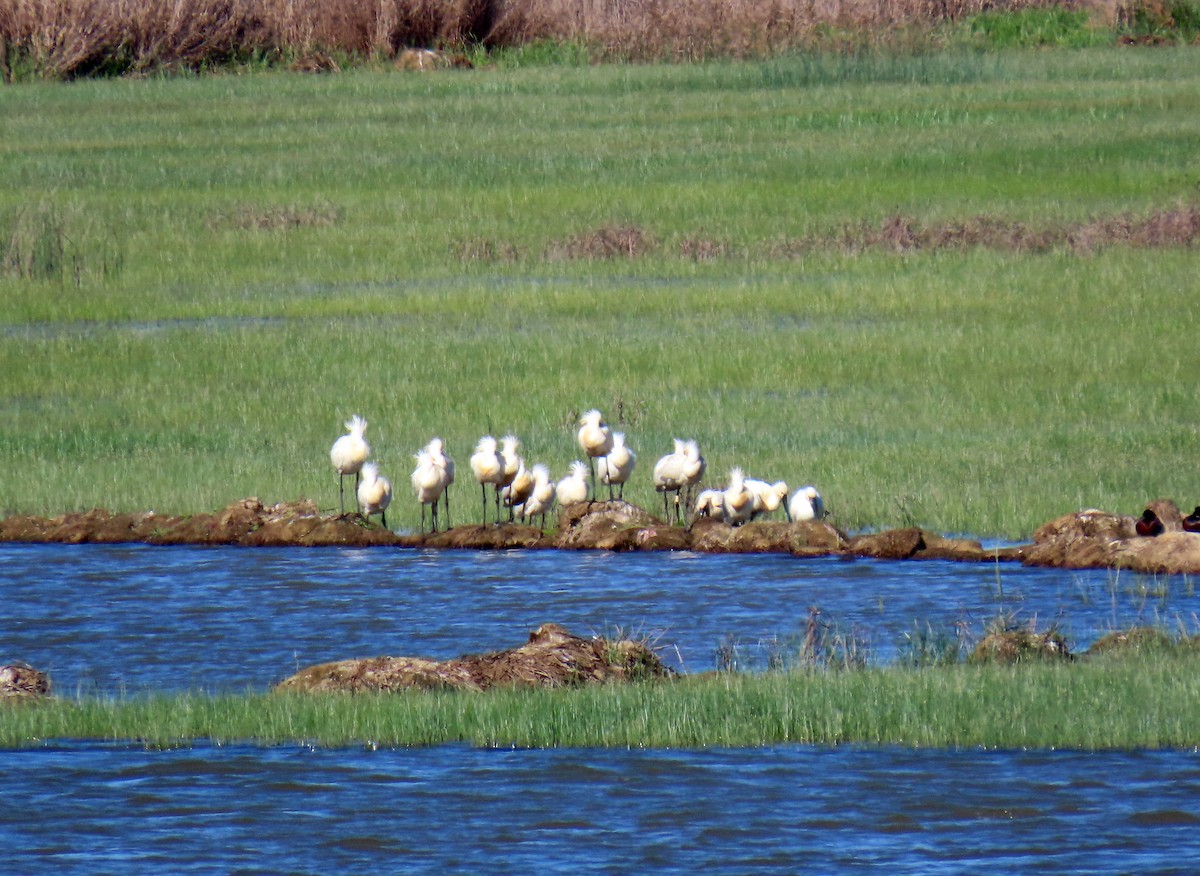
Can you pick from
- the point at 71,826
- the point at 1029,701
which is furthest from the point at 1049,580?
the point at 71,826

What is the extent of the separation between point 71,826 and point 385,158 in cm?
2712

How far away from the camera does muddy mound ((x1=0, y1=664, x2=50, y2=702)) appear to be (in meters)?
12.3

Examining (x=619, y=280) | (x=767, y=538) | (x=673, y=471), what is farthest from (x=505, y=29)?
(x=767, y=538)

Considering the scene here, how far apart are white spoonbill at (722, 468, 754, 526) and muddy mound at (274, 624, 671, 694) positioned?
5.08 metres

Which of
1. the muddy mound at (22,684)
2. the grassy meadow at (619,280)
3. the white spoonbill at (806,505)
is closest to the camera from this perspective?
the muddy mound at (22,684)

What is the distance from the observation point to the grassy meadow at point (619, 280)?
2139cm

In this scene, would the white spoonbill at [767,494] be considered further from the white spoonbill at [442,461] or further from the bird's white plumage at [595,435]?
the white spoonbill at [442,461]

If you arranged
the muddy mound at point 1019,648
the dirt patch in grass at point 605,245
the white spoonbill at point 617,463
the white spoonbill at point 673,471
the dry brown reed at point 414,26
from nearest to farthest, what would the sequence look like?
the muddy mound at point 1019,648, the white spoonbill at point 673,471, the white spoonbill at point 617,463, the dirt patch in grass at point 605,245, the dry brown reed at point 414,26

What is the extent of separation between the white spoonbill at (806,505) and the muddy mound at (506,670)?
4.95m

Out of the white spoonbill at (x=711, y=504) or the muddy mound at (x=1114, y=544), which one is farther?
the white spoonbill at (x=711, y=504)

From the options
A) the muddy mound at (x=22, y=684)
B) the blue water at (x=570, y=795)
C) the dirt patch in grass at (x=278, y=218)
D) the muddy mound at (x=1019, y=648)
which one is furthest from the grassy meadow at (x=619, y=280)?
the muddy mound at (x=22, y=684)

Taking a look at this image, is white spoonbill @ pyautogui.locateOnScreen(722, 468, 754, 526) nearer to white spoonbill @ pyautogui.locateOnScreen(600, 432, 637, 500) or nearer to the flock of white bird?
the flock of white bird

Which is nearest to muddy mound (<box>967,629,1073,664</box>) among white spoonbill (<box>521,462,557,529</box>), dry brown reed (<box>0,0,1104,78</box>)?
white spoonbill (<box>521,462,557,529</box>)

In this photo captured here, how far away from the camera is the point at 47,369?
26453 mm
